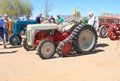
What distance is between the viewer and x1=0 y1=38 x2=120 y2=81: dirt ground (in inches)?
352

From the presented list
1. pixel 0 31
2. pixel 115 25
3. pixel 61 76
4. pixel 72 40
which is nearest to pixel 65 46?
pixel 72 40

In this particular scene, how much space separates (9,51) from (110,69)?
592cm

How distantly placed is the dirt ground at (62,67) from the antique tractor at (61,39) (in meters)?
0.36

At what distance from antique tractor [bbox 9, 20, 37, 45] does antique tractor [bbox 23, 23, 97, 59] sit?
4301 mm

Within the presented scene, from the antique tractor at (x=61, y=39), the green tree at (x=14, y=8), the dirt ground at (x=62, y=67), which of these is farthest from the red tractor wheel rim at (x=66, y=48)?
the green tree at (x=14, y=8)

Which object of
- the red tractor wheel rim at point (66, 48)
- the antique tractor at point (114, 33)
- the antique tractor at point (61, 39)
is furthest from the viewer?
the antique tractor at point (114, 33)

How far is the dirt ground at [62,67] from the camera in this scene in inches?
352

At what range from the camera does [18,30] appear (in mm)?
16891

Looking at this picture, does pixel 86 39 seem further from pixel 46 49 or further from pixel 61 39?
pixel 46 49

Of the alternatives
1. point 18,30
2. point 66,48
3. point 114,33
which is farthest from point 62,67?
point 114,33

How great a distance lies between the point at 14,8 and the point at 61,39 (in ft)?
161

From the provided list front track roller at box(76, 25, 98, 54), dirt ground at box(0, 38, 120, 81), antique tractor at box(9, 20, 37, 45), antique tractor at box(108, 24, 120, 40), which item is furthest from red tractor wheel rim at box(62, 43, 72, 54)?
antique tractor at box(108, 24, 120, 40)

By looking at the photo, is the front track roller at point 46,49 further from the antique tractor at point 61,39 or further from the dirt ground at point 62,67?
the dirt ground at point 62,67

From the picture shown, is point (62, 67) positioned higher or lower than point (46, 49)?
lower
